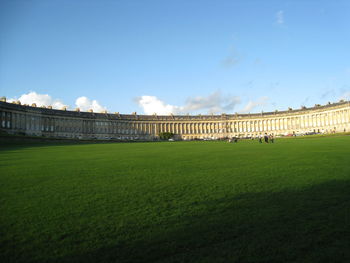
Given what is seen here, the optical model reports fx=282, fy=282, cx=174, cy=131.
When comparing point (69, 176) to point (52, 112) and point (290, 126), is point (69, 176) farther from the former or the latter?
point (290, 126)

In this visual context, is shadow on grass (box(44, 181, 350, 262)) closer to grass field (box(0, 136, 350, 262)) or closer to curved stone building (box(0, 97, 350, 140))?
grass field (box(0, 136, 350, 262))

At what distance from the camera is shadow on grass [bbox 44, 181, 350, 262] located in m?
3.93

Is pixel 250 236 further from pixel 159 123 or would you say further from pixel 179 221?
Result: pixel 159 123

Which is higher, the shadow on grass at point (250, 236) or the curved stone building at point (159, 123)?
the curved stone building at point (159, 123)

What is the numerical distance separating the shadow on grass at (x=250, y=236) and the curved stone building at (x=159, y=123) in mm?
88593

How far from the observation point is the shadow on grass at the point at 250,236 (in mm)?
3932

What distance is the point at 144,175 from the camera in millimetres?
9992

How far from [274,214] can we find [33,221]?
455 centimetres

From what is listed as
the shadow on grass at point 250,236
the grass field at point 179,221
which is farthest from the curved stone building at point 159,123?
the shadow on grass at point 250,236

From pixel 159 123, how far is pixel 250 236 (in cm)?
12906

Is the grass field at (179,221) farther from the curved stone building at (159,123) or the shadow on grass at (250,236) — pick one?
the curved stone building at (159,123)

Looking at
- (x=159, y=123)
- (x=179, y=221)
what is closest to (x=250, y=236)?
→ (x=179, y=221)

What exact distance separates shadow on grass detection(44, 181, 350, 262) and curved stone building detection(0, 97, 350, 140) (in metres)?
88.6

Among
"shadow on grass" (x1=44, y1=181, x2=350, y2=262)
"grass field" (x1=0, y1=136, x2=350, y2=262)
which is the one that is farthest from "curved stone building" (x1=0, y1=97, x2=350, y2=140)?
"shadow on grass" (x1=44, y1=181, x2=350, y2=262)
